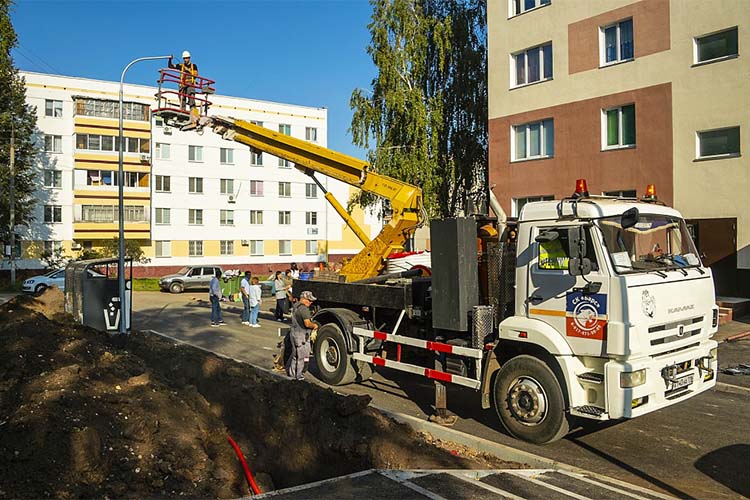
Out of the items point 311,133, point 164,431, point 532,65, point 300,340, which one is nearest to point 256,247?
point 311,133

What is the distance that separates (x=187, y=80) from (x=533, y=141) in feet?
44.4

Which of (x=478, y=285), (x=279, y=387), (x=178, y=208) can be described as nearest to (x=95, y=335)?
(x=279, y=387)

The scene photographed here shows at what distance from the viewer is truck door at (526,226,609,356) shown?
20.9ft

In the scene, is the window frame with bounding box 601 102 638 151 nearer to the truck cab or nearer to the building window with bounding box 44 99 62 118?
the truck cab

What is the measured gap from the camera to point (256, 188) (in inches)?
2023

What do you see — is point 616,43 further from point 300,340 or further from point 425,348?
point 300,340

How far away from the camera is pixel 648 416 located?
817 centimetres

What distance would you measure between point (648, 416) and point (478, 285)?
3021 millimetres

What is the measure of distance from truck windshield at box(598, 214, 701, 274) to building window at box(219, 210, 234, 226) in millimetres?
45166

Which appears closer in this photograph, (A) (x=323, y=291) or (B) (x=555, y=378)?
(B) (x=555, y=378)

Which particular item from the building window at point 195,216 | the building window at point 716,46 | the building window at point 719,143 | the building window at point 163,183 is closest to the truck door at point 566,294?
the building window at point 719,143

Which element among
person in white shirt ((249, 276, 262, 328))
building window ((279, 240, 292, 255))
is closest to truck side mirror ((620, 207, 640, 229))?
person in white shirt ((249, 276, 262, 328))

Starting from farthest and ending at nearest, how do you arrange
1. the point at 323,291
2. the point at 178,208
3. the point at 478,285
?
1. the point at 178,208
2. the point at 323,291
3. the point at 478,285

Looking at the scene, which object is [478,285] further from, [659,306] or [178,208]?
[178,208]
